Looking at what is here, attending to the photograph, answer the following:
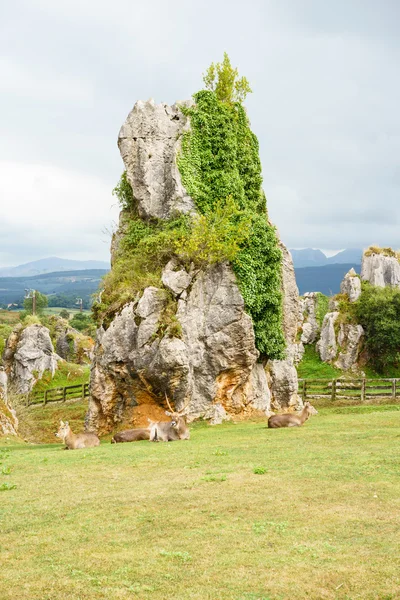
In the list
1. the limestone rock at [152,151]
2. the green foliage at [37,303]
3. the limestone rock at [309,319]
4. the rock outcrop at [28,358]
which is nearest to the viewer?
the limestone rock at [152,151]

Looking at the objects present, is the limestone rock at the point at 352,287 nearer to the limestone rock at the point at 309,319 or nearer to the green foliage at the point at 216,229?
the limestone rock at the point at 309,319

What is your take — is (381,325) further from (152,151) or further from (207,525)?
(207,525)

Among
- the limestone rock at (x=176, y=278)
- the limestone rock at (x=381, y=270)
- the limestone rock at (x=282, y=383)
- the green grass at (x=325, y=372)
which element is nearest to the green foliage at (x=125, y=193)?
the limestone rock at (x=176, y=278)

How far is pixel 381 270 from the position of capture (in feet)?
239

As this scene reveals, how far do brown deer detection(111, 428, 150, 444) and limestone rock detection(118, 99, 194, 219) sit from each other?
13.0m

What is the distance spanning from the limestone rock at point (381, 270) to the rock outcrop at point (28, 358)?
40002 mm

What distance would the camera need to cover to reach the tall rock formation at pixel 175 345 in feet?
91.0

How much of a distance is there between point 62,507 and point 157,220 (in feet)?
72.1

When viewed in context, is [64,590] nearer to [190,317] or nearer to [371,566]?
[371,566]

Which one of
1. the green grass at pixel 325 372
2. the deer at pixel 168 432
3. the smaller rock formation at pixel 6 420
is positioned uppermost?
the deer at pixel 168 432

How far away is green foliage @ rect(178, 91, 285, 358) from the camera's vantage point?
3089cm

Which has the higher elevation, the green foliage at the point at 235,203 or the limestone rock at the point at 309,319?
the green foliage at the point at 235,203

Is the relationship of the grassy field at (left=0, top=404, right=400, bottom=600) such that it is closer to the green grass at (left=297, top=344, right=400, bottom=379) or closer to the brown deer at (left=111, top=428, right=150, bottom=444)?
the brown deer at (left=111, top=428, right=150, bottom=444)

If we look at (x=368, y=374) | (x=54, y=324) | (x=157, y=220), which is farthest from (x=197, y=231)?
(x=54, y=324)
